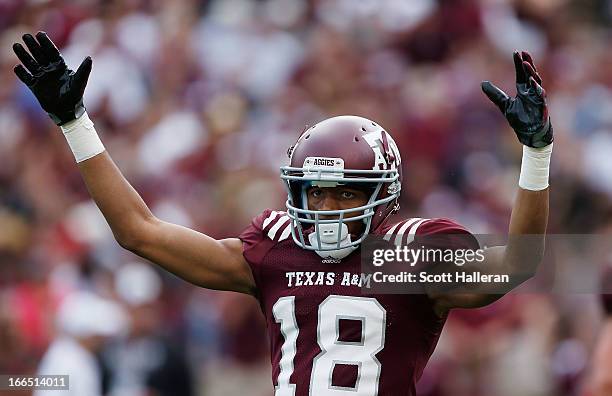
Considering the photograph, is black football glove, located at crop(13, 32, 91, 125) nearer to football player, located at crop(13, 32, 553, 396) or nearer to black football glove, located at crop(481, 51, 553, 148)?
football player, located at crop(13, 32, 553, 396)

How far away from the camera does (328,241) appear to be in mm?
3703

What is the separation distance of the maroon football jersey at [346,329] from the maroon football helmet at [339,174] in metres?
0.09

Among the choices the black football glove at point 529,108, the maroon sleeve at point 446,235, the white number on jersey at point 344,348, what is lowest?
the white number on jersey at point 344,348

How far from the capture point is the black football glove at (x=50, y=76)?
12.4 feet

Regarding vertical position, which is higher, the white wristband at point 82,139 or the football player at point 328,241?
the white wristband at point 82,139

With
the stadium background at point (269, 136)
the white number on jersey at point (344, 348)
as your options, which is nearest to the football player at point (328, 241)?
the white number on jersey at point (344, 348)

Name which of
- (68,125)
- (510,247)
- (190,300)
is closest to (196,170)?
(190,300)

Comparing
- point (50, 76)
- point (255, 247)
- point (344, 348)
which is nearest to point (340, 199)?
point (255, 247)

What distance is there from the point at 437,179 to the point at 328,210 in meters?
→ 4.77

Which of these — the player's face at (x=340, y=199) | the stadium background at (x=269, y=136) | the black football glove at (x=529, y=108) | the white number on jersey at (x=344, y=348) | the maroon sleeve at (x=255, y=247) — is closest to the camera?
the black football glove at (x=529, y=108)

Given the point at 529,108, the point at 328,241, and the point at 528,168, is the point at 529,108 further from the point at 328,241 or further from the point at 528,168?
the point at 328,241

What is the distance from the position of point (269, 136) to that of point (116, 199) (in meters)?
5.22

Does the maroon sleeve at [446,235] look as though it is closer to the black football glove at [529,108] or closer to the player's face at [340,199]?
the player's face at [340,199]

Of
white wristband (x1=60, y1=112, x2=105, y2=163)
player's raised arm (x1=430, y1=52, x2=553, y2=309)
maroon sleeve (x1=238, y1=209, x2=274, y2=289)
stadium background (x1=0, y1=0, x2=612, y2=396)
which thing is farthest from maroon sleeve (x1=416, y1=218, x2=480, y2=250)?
stadium background (x1=0, y1=0, x2=612, y2=396)
